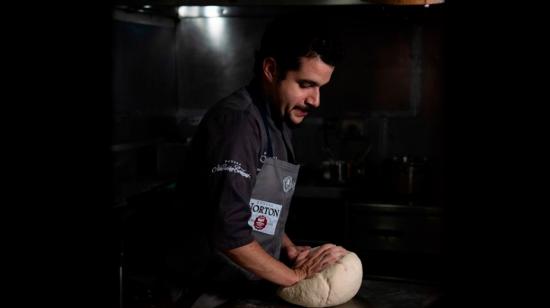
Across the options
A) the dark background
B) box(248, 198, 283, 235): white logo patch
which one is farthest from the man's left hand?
the dark background

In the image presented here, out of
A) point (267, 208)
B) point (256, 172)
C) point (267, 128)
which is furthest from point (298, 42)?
point (267, 208)

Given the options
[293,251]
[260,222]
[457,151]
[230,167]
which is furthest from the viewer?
[293,251]

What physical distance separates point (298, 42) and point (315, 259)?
2.12 ft

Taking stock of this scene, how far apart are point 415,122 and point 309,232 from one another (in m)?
0.99

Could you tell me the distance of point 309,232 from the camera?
3.39 meters

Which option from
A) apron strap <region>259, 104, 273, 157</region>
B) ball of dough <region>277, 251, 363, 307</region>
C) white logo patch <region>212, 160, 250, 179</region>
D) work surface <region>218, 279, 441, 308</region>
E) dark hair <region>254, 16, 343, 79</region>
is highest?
dark hair <region>254, 16, 343, 79</region>

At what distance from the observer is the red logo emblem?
179cm

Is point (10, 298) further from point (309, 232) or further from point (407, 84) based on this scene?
point (407, 84)

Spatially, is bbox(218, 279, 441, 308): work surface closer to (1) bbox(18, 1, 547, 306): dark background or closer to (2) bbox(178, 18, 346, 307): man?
(2) bbox(178, 18, 346, 307): man

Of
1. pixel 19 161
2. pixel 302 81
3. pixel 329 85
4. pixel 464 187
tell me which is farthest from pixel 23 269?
pixel 329 85

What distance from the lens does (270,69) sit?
5.81ft

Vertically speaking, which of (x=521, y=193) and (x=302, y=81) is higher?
(x=302, y=81)

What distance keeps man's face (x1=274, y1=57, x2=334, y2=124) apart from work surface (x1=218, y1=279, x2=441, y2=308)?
0.55 meters

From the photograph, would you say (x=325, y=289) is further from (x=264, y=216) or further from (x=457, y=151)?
(x=457, y=151)
